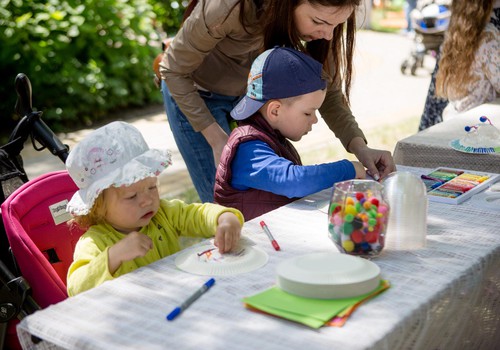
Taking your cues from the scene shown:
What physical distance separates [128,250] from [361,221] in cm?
61

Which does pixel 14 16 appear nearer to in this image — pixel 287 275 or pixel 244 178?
pixel 244 178

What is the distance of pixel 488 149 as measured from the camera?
3059 millimetres

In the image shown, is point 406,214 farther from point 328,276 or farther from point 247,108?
point 247,108

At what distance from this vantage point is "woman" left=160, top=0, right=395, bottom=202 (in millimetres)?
2764

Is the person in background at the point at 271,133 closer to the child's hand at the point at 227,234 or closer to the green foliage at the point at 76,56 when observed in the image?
the child's hand at the point at 227,234

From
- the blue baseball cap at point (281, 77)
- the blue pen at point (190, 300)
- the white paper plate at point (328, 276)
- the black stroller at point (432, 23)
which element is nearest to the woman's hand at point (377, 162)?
the blue baseball cap at point (281, 77)

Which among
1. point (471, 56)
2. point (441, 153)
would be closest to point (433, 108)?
point (471, 56)

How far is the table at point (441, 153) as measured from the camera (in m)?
3.07

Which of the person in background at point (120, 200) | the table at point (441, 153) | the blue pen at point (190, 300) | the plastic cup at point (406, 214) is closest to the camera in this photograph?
the blue pen at point (190, 300)

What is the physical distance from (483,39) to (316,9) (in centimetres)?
174

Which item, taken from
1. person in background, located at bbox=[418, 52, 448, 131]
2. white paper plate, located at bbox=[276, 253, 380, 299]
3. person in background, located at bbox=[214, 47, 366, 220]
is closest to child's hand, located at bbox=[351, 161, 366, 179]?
person in background, located at bbox=[214, 47, 366, 220]

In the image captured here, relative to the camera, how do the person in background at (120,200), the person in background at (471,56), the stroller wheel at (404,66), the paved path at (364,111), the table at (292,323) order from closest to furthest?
the table at (292,323) < the person in background at (120,200) < the person in background at (471,56) < the paved path at (364,111) < the stroller wheel at (404,66)

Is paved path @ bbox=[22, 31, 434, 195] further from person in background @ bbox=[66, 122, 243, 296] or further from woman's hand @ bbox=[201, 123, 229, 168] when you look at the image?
person in background @ bbox=[66, 122, 243, 296]

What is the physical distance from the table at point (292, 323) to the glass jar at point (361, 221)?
0.20 feet
